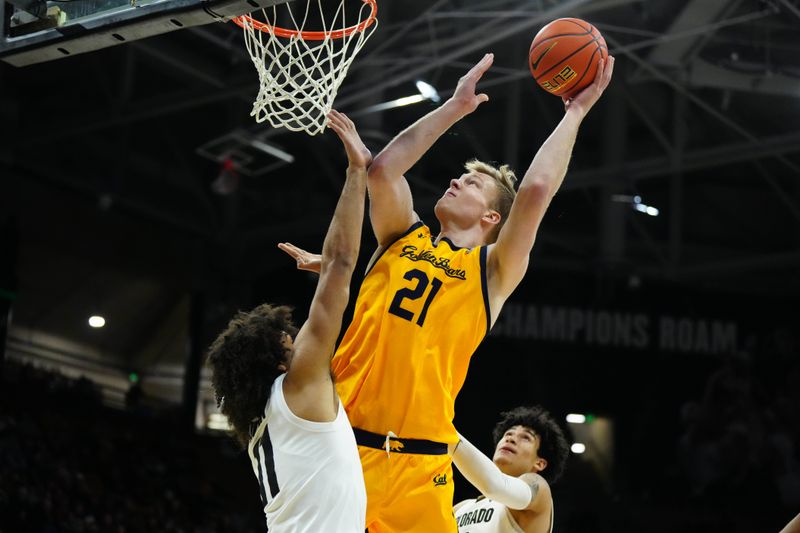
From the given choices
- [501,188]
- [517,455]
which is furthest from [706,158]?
[501,188]

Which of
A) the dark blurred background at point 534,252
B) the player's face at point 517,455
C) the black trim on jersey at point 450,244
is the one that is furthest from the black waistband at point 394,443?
the dark blurred background at point 534,252

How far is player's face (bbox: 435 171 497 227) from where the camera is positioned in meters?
4.05

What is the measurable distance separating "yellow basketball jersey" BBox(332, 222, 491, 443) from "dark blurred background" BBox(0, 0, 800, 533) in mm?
7685

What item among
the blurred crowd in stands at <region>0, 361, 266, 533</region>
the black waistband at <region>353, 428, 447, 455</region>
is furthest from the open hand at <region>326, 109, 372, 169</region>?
the blurred crowd in stands at <region>0, 361, 266, 533</region>

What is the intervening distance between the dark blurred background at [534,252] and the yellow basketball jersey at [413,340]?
7.68 m

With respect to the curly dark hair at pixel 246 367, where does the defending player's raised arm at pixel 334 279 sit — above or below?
above

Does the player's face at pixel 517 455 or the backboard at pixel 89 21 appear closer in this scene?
the backboard at pixel 89 21

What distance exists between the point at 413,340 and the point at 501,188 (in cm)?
80

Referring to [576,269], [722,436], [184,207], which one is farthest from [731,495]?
[184,207]

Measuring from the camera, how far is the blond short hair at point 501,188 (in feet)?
13.6

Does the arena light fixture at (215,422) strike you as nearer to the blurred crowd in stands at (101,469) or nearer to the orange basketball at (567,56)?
the blurred crowd in stands at (101,469)

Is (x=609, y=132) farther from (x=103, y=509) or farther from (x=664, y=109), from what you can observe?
(x=103, y=509)

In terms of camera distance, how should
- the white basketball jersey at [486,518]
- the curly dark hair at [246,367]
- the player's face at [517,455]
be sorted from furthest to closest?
1. the player's face at [517,455]
2. the white basketball jersey at [486,518]
3. the curly dark hair at [246,367]

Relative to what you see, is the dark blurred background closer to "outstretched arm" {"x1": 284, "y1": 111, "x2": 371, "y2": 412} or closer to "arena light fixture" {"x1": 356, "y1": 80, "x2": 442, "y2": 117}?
"arena light fixture" {"x1": 356, "y1": 80, "x2": 442, "y2": 117}
